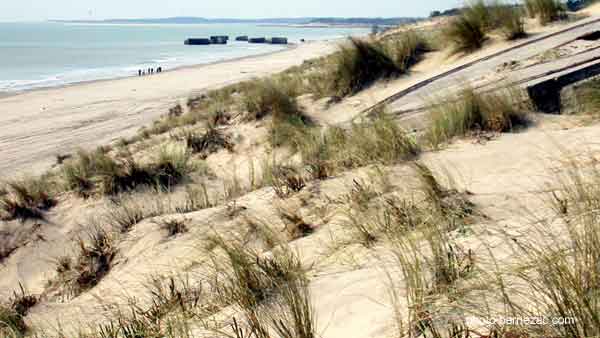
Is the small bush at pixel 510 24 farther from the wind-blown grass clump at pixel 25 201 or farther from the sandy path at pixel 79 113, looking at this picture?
the wind-blown grass clump at pixel 25 201

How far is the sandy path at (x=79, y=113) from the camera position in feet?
37.4

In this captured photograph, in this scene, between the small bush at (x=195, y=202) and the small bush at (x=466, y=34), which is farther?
the small bush at (x=466, y=34)

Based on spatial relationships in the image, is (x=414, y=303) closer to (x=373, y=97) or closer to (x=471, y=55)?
(x=373, y=97)

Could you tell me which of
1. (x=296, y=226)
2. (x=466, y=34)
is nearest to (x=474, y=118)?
(x=296, y=226)

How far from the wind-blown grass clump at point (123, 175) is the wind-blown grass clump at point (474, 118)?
11.5ft

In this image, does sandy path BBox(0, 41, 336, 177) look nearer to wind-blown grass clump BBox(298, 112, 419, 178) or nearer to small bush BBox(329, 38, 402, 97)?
small bush BBox(329, 38, 402, 97)

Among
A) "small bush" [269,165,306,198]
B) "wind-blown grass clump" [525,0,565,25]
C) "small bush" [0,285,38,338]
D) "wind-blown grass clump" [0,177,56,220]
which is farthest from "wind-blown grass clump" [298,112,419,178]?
"wind-blown grass clump" [525,0,565,25]

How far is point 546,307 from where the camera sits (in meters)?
1.88

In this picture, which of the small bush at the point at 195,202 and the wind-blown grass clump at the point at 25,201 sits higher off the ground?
the small bush at the point at 195,202

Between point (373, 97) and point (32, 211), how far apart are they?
5829 millimetres

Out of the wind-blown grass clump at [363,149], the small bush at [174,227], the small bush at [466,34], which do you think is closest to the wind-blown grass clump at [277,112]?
the wind-blown grass clump at [363,149]

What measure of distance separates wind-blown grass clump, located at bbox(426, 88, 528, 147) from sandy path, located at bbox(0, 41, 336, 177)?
626cm

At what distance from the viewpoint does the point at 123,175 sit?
670 cm

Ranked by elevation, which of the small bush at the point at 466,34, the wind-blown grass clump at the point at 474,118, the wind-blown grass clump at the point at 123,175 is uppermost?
the small bush at the point at 466,34
